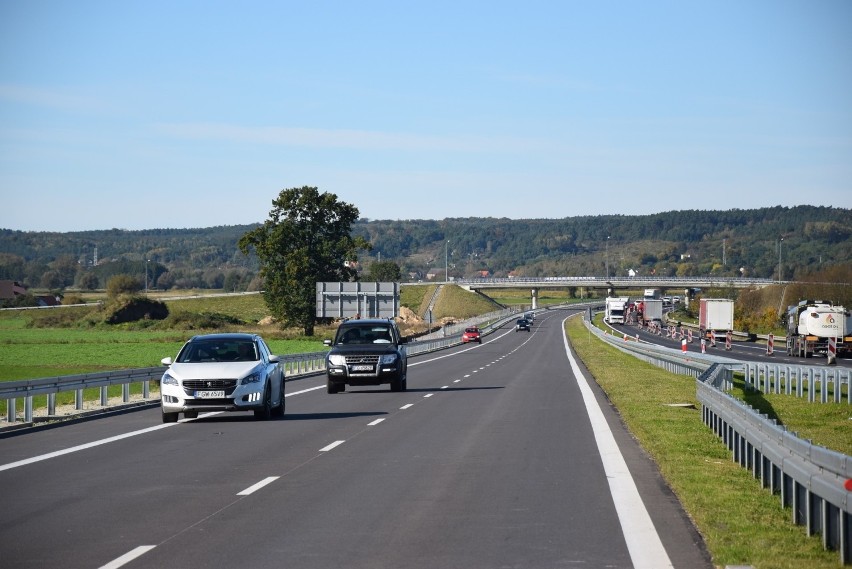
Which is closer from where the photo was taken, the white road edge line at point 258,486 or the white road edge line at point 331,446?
the white road edge line at point 258,486

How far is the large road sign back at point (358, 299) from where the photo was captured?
6794cm

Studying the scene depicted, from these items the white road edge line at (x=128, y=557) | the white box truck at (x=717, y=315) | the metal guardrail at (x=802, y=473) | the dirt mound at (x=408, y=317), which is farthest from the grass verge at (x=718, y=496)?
the dirt mound at (x=408, y=317)

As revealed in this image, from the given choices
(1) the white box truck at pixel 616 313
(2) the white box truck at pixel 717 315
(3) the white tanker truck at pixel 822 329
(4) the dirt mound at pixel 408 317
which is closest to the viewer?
(3) the white tanker truck at pixel 822 329

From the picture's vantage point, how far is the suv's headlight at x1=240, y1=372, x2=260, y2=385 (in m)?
23.3

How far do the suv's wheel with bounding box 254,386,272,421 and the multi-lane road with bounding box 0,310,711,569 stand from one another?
283 millimetres

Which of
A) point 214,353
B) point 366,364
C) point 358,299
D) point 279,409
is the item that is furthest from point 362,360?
point 358,299

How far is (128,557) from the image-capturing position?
32.4ft

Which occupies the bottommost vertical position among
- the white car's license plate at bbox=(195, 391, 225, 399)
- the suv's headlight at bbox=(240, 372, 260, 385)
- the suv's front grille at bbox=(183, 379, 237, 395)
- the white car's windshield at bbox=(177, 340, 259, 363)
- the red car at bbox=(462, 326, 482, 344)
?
the red car at bbox=(462, 326, 482, 344)

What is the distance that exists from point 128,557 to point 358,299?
5866cm

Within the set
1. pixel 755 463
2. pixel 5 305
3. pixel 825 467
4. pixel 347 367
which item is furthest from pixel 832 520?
pixel 5 305

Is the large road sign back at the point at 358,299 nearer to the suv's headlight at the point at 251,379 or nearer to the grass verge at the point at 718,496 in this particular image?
the grass verge at the point at 718,496

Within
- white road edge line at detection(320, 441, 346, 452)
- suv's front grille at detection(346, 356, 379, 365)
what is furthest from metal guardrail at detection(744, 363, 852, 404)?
white road edge line at detection(320, 441, 346, 452)

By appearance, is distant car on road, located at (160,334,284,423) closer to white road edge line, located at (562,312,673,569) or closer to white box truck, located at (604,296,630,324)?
white road edge line, located at (562,312,673,569)

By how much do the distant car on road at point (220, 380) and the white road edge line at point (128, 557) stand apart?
1286 centimetres
